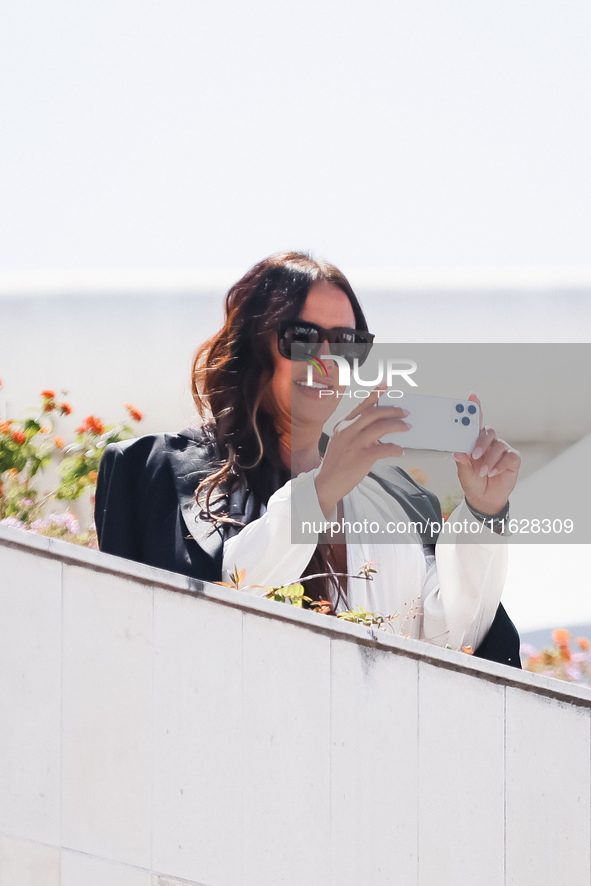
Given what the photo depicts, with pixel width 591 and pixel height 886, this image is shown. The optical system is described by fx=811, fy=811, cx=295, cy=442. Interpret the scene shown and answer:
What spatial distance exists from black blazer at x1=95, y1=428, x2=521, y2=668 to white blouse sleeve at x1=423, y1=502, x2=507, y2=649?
8cm

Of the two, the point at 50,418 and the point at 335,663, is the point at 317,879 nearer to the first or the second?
the point at 335,663

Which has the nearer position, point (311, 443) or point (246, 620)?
point (246, 620)

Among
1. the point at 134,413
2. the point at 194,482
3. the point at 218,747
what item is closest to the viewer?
the point at 218,747

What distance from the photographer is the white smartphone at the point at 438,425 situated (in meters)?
2.16

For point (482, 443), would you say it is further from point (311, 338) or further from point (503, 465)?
point (311, 338)

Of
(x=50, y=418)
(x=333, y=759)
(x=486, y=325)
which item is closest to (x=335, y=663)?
(x=333, y=759)

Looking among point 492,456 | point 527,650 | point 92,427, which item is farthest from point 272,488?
point 92,427

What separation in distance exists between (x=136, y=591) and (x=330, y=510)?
54 centimetres

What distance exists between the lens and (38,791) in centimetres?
193

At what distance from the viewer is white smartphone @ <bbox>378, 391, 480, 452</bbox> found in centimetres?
216

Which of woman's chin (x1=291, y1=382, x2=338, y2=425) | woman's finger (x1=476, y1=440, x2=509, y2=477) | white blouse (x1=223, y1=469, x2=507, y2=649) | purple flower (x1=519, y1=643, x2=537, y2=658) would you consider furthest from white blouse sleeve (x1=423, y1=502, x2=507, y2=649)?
purple flower (x1=519, y1=643, x2=537, y2=658)

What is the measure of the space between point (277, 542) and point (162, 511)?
0.42 meters

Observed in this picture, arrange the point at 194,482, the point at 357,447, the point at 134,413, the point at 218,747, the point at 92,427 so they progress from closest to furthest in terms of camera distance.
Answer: the point at 218,747 → the point at 357,447 → the point at 194,482 → the point at 92,427 → the point at 134,413

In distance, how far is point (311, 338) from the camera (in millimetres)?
2311
